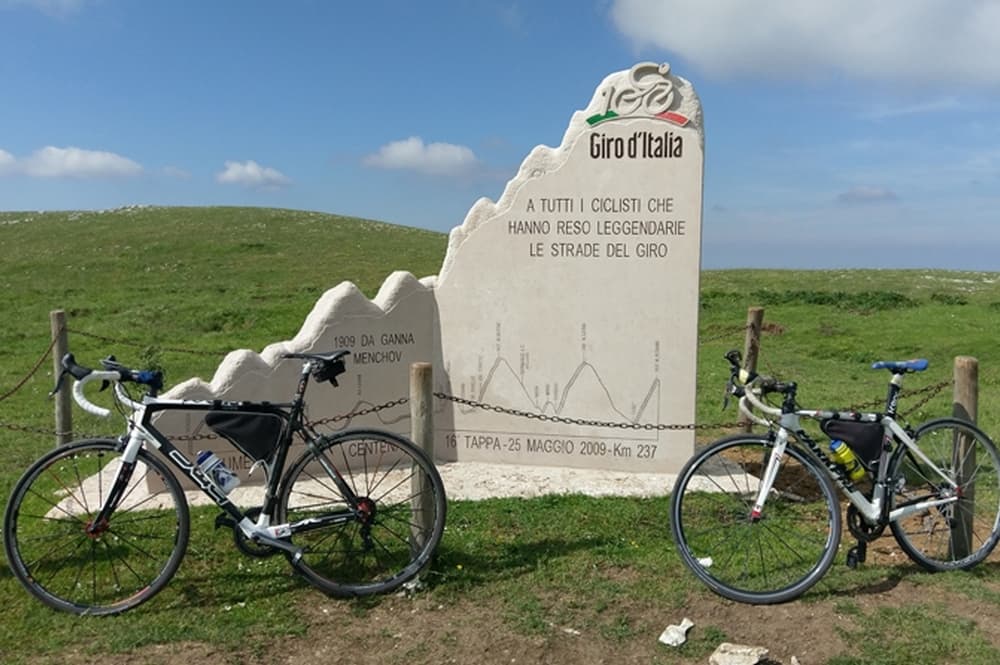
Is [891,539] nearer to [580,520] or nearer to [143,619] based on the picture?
[580,520]

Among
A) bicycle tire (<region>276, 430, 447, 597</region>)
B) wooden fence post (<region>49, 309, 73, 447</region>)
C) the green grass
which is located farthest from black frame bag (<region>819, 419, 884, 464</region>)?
wooden fence post (<region>49, 309, 73, 447</region>)

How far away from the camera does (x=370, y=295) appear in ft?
87.8

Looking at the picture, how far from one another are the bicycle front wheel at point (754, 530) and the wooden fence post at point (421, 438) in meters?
1.63

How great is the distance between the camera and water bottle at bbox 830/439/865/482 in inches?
216

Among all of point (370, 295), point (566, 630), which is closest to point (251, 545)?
point (566, 630)

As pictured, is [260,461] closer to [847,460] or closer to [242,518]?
[242,518]

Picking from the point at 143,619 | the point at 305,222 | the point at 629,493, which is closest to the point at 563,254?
the point at 629,493

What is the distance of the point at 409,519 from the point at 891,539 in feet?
12.2

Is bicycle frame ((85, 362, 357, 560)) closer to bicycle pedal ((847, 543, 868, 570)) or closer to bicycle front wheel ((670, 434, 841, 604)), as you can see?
bicycle front wheel ((670, 434, 841, 604))

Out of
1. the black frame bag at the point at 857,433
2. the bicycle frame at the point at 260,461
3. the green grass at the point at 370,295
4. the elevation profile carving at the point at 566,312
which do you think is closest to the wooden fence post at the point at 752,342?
the elevation profile carving at the point at 566,312

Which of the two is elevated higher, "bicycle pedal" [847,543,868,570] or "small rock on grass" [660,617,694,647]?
"bicycle pedal" [847,543,868,570]

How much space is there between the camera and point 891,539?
21.2 ft

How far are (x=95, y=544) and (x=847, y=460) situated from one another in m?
4.99

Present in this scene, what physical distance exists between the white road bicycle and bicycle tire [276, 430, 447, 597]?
163 cm
